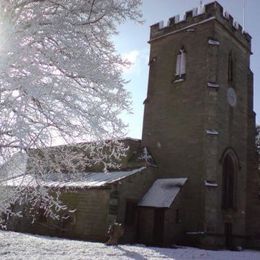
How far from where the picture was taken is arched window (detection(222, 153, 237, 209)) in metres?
24.1

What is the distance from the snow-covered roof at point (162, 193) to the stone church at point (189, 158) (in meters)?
0.06

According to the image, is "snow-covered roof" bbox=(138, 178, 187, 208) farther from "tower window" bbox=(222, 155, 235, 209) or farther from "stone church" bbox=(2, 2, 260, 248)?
"tower window" bbox=(222, 155, 235, 209)

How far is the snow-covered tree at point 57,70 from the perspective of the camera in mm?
7406

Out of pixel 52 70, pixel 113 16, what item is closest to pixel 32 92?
pixel 52 70

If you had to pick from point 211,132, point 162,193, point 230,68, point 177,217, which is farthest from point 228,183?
point 230,68

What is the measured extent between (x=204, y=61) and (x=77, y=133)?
677 inches

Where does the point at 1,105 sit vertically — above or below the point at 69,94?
below

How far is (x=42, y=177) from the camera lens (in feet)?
30.0

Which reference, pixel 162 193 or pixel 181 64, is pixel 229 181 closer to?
pixel 162 193

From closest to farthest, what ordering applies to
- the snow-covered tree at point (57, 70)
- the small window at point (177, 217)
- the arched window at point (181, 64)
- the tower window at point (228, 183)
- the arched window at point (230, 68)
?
the snow-covered tree at point (57, 70), the small window at point (177, 217), the tower window at point (228, 183), the arched window at point (181, 64), the arched window at point (230, 68)

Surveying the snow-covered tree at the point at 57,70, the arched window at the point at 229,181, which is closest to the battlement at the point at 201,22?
the arched window at the point at 229,181

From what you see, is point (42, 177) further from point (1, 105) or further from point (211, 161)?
point (211, 161)

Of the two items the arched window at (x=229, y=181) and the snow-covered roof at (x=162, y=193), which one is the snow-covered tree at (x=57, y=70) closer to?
the snow-covered roof at (x=162, y=193)

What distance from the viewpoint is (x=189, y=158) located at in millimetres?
Answer: 23438
